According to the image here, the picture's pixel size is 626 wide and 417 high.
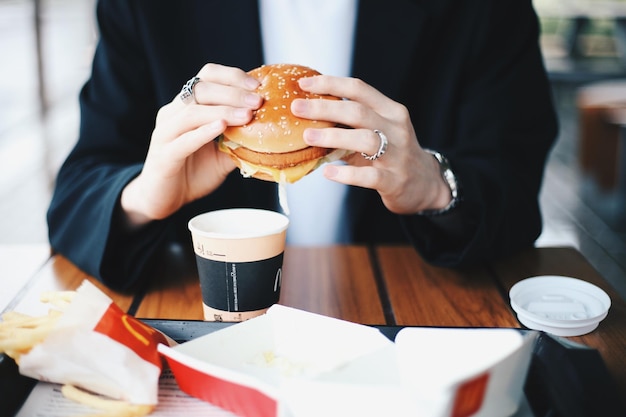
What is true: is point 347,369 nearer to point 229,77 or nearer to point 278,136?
point 278,136

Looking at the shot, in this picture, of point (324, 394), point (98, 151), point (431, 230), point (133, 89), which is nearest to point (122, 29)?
point (133, 89)

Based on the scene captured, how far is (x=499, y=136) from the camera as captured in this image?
1602 mm

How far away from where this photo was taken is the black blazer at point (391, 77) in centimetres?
159

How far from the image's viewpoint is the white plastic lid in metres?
1.10

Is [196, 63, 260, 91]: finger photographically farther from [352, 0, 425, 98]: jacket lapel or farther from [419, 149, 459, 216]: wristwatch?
[352, 0, 425, 98]: jacket lapel

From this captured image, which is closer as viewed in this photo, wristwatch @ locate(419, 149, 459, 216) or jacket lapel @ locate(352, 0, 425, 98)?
wristwatch @ locate(419, 149, 459, 216)

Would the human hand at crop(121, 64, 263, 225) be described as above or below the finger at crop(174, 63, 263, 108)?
below

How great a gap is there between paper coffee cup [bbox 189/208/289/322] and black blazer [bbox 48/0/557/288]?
0.53 m

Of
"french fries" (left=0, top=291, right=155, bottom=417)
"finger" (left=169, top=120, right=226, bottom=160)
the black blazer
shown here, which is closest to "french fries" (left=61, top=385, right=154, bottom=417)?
"french fries" (left=0, top=291, right=155, bottom=417)

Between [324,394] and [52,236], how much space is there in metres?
0.92

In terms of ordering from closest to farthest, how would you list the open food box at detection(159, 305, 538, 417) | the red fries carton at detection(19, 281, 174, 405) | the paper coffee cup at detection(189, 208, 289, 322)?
the open food box at detection(159, 305, 538, 417) → the red fries carton at detection(19, 281, 174, 405) → the paper coffee cup at detection(189, 208, 289, 322)

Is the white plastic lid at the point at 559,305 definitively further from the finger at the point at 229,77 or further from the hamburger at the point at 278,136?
the finger at the point at 229,77

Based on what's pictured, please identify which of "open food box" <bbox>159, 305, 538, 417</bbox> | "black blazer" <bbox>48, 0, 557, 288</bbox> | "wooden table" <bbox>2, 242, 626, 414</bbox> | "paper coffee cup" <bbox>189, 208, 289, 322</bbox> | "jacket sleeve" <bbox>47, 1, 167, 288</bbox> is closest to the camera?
"open food box" <bbox>159, 305, 538, 417</bbox>

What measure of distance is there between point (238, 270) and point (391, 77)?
2.75 ft
